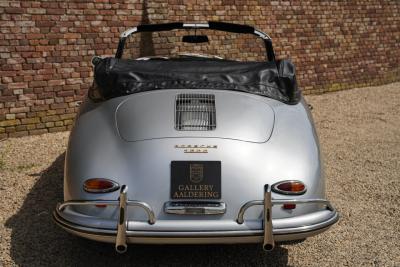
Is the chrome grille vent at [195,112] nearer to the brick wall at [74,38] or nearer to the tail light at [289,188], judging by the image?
the tail light at [289,188]

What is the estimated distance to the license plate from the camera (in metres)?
2.58

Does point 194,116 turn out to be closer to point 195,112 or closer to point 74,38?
point 195,112

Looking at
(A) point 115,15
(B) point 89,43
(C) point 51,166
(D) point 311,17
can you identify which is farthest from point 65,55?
(D) point 311,17

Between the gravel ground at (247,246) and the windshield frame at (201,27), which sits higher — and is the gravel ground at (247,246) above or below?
below

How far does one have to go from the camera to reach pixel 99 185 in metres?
2.61

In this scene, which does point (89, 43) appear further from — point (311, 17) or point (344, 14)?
point (344, 14)

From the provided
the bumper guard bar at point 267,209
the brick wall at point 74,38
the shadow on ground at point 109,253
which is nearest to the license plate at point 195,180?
the bumper guard bar at point 267,209

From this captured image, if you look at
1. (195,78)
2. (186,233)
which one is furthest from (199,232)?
(195,78)

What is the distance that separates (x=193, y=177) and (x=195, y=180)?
0.07 ft

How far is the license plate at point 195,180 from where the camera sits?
258 centimetres

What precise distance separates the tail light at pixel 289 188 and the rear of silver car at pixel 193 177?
0.02 meters

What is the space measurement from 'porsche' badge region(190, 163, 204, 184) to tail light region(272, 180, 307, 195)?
42 cm

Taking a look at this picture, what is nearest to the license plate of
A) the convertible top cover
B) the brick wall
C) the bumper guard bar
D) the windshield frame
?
the bumper guard bar

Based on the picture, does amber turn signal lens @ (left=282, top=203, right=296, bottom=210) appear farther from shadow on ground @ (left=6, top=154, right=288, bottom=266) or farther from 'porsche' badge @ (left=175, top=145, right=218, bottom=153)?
shadow on ground @ (left=6, top=154, right=288, bottom=266)
